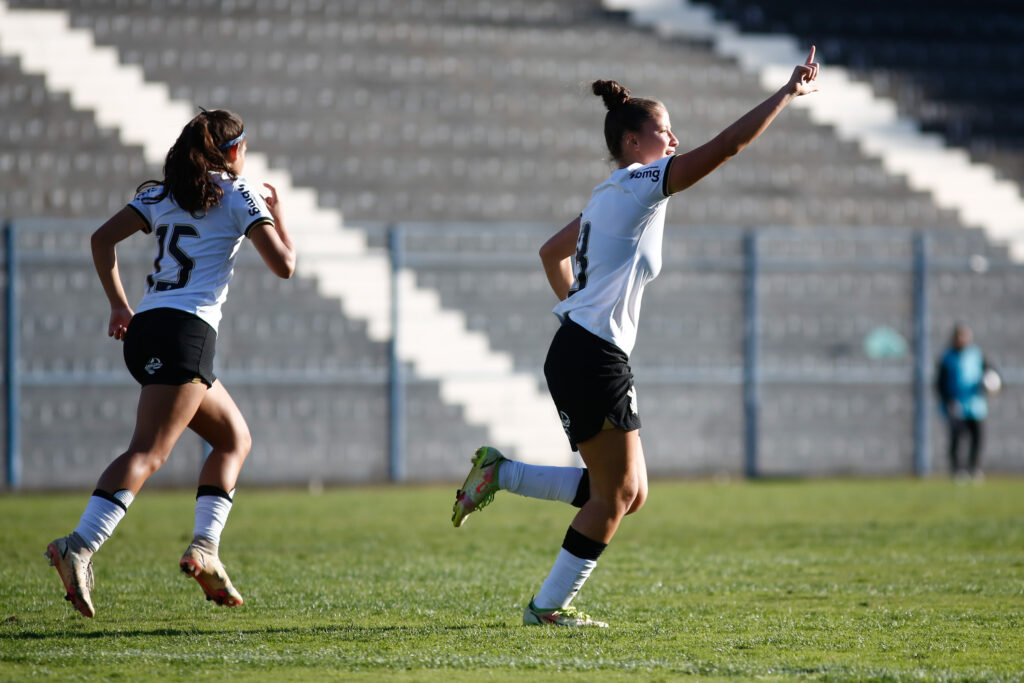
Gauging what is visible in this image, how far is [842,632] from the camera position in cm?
412

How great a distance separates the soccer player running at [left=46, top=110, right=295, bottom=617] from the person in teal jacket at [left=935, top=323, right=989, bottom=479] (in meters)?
9.24

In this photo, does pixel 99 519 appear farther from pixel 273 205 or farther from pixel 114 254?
pixel 273 205

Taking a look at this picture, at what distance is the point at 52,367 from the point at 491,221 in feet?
14.7

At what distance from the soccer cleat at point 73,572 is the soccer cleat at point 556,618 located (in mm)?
1390

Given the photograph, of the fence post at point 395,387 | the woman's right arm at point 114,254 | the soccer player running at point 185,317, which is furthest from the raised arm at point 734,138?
the fence post at point 395,387

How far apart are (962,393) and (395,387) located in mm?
5356

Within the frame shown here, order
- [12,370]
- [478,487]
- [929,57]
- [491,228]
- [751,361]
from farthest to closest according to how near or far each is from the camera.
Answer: [929,57]
[751,361]
[491,228]
[12,370]
[478,487]

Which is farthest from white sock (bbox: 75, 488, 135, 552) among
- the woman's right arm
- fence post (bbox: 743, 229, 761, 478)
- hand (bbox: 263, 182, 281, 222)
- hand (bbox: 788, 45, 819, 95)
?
fence post (bbox: 743, 229, 761, 478)

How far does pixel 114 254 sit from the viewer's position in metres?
4.38

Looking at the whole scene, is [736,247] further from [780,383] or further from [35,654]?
[35,654]

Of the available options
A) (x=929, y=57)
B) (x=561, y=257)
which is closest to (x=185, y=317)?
(x=561, y=257)

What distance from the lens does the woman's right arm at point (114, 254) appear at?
430 cm

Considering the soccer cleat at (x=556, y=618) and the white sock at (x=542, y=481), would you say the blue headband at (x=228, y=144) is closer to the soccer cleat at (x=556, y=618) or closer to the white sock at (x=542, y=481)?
the white sock at (x=542, y=481)

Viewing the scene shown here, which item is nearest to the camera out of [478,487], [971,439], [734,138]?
[734,138]
